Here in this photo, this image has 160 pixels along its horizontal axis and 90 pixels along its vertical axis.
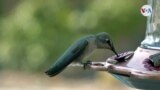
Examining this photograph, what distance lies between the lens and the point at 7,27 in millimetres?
7391

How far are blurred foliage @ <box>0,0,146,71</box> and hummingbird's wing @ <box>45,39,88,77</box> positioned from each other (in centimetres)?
360

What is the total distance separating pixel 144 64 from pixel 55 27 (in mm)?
4810

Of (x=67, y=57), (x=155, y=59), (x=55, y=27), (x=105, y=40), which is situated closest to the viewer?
(x=155, y=59)

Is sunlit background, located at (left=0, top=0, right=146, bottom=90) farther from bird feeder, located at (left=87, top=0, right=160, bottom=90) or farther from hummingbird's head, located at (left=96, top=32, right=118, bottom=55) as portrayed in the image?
bird feeder, located at (left=87, top=0, right=160, bottom=90)

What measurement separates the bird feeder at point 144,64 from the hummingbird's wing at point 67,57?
0.33 ft

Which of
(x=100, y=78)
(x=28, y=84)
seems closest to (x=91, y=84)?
(x=100, y=78)

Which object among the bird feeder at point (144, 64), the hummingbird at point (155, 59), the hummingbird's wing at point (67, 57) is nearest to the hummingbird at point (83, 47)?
the hummingbird's wing at point (67, 57)

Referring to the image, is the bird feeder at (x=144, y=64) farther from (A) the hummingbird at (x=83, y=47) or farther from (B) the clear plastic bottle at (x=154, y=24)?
(A) the hummingbird at (x=83, y=47)

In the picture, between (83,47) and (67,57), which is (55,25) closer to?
(83,47)

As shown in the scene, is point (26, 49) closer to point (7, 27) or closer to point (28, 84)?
point (7, 27)

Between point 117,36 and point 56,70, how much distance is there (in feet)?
15.5

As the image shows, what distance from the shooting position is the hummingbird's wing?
2.81 metres

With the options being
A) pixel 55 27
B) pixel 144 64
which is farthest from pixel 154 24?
pixel 55 27

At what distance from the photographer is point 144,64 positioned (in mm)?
2545
